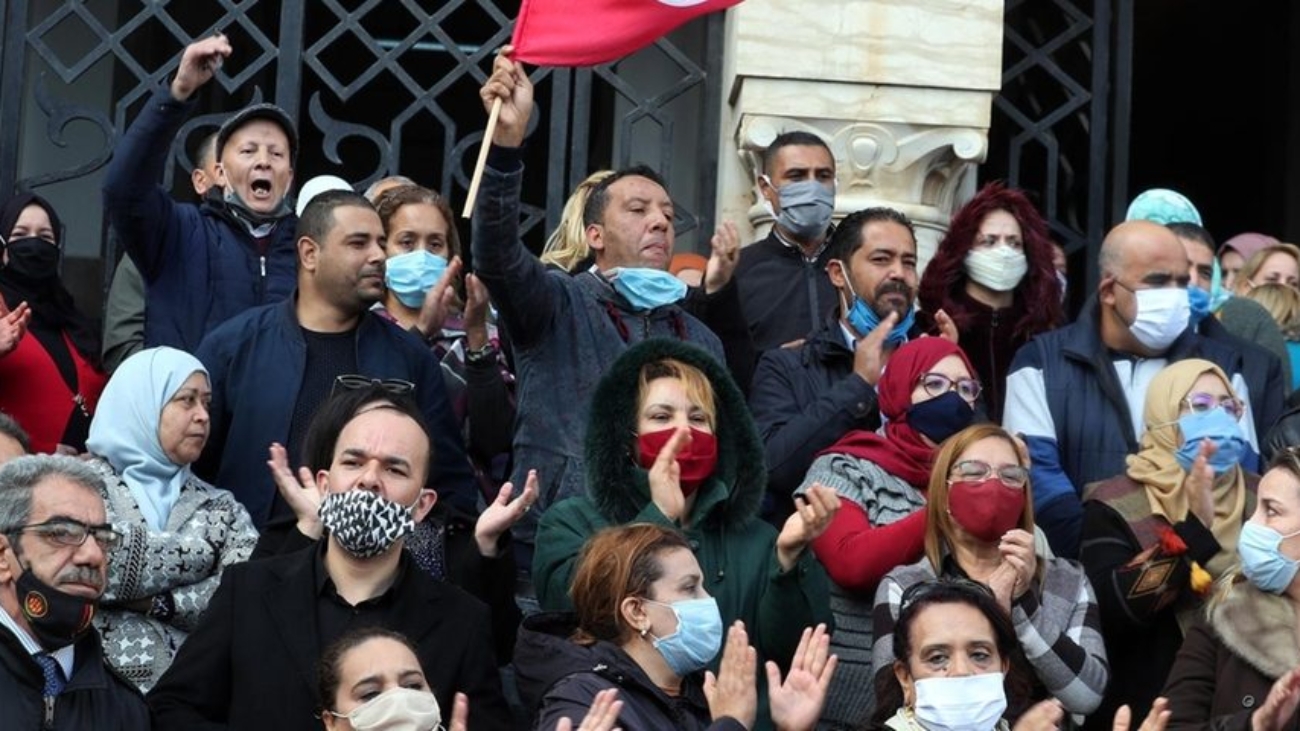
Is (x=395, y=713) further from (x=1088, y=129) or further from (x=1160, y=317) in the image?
(x=1088, y=129)

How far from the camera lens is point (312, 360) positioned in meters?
9.15

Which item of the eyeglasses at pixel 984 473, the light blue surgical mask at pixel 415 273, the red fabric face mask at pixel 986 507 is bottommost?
the red fabric face mask at pixel 986 507

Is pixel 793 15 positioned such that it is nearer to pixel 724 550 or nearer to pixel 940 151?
pixel 940 151

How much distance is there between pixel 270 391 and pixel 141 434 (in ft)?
2.08

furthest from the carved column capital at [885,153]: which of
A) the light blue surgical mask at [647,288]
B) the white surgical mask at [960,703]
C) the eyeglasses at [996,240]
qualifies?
the white surgical mask at [960,703]

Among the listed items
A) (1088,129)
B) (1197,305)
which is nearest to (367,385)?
(1197,305)

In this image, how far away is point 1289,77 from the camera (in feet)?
59.4

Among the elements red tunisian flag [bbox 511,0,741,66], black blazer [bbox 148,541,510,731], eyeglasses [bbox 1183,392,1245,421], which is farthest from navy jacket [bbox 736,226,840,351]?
black blazer [bbox 148,541,510,731]

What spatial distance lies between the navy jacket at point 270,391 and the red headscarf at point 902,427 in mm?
1170

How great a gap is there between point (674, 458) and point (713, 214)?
351cm

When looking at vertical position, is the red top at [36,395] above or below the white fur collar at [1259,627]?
above

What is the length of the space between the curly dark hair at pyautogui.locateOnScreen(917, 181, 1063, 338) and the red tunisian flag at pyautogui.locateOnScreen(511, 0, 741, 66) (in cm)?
125

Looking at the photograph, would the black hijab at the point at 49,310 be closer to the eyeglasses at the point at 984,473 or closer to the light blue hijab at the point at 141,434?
the light blue hijab at the point at 141,434

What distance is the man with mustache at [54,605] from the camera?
7.31 meters
